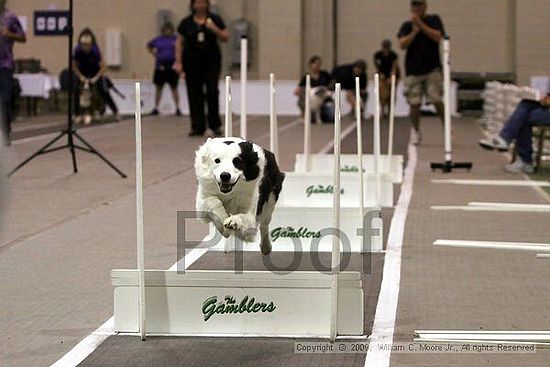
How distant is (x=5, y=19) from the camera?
54.4 ft

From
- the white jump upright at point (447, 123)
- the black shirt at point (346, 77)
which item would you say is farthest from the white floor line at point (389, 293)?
the black shirt at point (346, 77)

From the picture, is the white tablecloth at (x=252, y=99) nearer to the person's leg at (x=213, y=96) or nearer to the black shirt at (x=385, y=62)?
the black shirt at (x=385, y=62)

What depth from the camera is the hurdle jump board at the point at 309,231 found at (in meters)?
8.30

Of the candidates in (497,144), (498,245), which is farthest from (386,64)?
(498,245)

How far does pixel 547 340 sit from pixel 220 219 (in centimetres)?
166

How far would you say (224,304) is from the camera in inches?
233

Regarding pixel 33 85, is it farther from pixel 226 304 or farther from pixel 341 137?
pixel 226 304

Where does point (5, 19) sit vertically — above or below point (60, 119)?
above

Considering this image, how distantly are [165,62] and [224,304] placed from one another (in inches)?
865

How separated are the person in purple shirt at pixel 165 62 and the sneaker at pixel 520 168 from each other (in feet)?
46.0

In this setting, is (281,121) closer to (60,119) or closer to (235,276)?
(60,119)

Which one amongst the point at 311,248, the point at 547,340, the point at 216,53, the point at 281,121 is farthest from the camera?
the point at 281,121

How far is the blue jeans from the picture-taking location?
13922 mm

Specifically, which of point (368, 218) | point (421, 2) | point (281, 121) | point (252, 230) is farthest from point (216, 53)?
point (252, 230)
